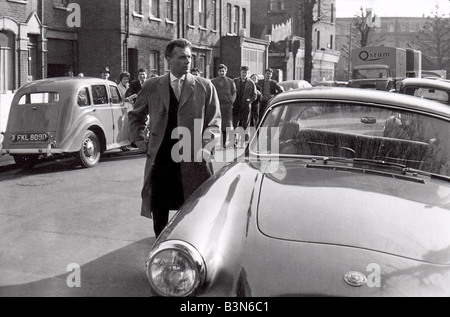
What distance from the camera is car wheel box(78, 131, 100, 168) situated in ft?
39.9

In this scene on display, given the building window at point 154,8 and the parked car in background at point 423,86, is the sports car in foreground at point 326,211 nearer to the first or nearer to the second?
the parked car in background at point 423,86

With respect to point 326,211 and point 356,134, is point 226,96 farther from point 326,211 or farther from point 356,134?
point 326,211

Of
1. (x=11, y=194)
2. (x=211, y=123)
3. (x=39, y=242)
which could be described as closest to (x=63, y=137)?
(x=11, y=194)

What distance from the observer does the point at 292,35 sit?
52.3m

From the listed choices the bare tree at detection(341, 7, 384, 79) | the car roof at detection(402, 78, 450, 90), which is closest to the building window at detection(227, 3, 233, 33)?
the bare tree at detection(341, 7, 384, 79)

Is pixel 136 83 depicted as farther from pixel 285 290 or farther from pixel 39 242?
pixel 285 290

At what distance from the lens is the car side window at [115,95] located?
13822 mm

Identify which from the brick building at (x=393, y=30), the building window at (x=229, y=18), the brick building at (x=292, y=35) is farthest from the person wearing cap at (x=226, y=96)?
the brick building at (x=393, y=30)

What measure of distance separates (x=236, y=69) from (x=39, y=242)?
1320 inches

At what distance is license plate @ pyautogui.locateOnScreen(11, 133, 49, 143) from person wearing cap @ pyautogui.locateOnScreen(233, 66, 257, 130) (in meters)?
5.34

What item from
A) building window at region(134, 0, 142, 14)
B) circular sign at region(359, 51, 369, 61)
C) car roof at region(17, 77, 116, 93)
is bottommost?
car roof at region(17, 77, 116, 93)

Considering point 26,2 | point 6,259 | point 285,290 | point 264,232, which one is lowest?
point 6,259

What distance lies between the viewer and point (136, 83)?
15469mm

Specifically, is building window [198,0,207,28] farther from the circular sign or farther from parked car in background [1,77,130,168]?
parked car in background [1,77,130,168]
